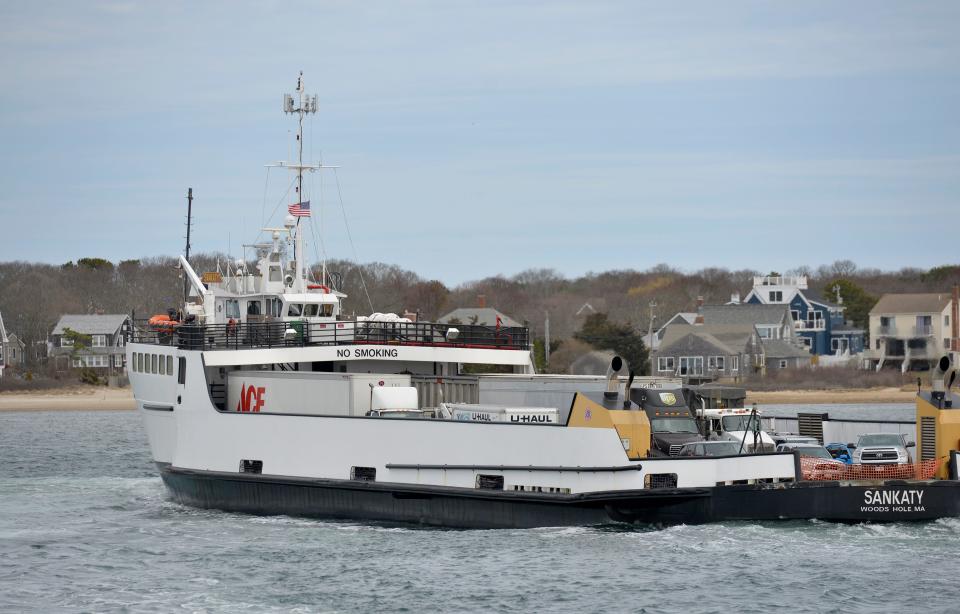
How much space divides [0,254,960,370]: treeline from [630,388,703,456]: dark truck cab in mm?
59185

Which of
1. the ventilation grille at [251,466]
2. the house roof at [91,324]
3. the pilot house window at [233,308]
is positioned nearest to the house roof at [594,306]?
the house roof at [91,324]

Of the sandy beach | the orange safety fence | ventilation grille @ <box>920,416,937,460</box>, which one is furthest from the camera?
the sandy beach

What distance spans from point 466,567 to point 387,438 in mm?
4711

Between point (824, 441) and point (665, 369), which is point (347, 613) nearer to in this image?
point (824, 441)

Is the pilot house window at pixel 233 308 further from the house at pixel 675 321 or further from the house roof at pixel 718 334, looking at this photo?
the house at pixel 675 321

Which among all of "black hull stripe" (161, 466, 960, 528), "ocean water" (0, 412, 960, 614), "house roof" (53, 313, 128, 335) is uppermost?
"house roof" (53, 313, 128, 335)

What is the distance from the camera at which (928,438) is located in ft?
89.6

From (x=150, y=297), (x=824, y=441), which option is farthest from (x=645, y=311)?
(x=824, y=441)

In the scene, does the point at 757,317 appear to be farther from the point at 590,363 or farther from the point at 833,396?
the point at 590,363

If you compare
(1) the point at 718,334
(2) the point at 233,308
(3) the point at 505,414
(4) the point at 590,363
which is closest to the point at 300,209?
(2) the point at 233,308

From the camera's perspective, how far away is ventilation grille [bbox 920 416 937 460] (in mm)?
27141

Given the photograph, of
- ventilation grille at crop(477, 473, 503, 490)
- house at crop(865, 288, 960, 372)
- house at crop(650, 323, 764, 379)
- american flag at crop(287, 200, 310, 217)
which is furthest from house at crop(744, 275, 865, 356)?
ventilation grille at crop(477, 473, 503, 490)

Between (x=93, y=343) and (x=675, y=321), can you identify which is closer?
(x=675, y=321)

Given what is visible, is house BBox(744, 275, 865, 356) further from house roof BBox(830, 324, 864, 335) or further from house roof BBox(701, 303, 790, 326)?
house roof BBox(701, 303, 790, 326)
